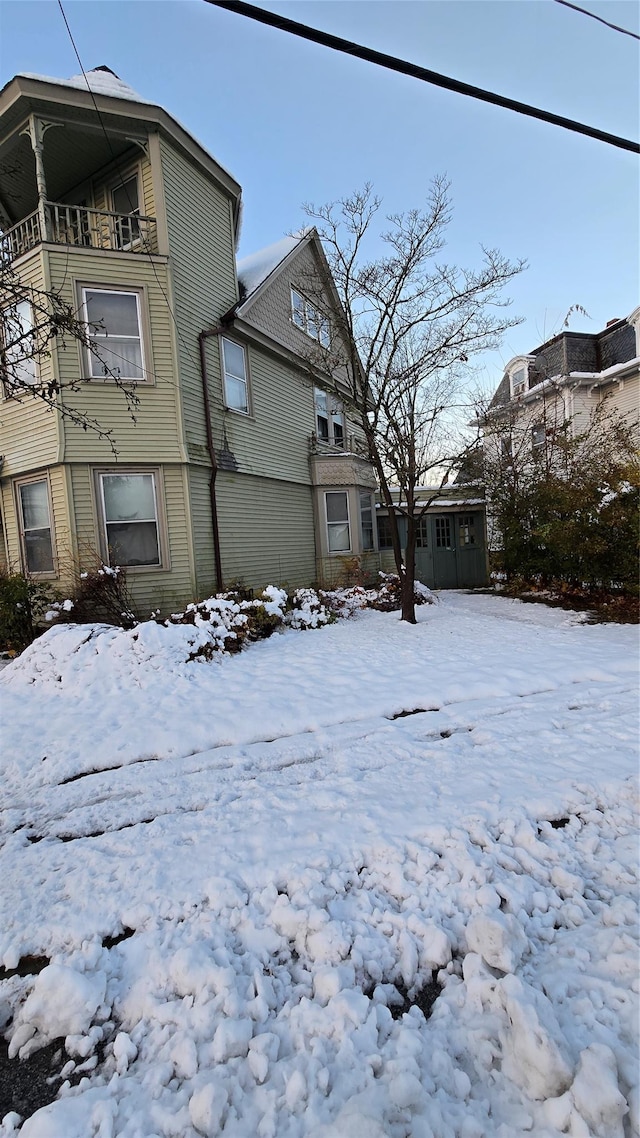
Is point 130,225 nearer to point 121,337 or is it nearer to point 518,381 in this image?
point 121,337

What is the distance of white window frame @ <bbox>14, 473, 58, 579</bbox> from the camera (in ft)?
29.8

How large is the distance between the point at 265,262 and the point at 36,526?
30.1ft

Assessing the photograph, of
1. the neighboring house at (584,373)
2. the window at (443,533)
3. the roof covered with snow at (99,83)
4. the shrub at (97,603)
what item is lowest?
the shrub at (97,603)

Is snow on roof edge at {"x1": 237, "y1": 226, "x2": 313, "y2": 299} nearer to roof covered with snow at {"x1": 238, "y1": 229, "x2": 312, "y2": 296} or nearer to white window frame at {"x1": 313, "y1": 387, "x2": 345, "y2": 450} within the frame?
roof covered with snow at {"x1": 238, "y1": 229, "x2": 312, "y2": 296}

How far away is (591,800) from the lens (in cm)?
314

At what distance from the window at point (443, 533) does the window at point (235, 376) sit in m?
7.44

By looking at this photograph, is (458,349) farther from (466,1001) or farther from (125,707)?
(466,1001)

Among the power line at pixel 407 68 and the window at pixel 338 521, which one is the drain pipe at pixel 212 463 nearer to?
the window at pixel 338 521

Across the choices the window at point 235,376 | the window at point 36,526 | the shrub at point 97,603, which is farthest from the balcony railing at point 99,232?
the shrub at point 97,603

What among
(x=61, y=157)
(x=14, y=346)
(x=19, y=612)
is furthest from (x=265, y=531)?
(x=61, y=157)

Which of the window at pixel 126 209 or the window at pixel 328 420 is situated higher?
the window at pixel 126 209

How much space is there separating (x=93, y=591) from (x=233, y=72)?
6.74 m

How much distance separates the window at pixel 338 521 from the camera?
14133 millimetres

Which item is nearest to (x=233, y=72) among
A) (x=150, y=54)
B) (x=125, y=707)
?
(x=150, y=54)
